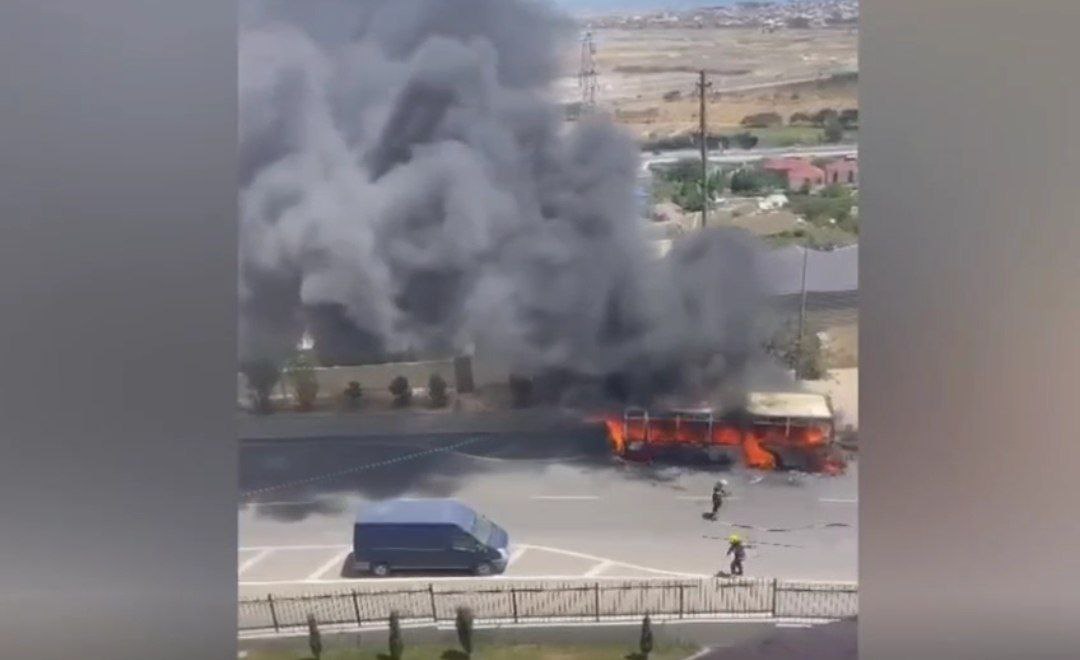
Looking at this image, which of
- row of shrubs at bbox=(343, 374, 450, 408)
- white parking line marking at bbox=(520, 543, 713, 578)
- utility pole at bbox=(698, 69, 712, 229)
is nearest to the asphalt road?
white parking line marking at bbox=(520, 543, 713, 578)

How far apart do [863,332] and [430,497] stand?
140 cm

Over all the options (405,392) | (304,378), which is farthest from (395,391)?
(304,378)

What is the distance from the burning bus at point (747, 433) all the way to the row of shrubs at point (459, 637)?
53cm

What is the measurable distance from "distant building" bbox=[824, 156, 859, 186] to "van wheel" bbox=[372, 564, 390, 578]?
178 centimetres

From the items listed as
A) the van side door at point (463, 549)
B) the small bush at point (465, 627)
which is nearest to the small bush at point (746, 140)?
the van side door at point (463, 549)

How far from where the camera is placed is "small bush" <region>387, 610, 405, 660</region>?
4.28 m

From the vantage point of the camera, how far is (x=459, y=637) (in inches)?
169

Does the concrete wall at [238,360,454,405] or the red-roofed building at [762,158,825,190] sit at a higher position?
the red-roofed building at [762,158,825,190]

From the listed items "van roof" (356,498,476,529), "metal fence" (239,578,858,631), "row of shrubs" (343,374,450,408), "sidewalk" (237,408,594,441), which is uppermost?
"row of shrubs" (343,374,450,408)

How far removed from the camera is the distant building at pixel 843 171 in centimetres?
429

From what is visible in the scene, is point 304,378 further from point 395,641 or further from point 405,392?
point 395,641

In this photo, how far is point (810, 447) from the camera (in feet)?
14.2

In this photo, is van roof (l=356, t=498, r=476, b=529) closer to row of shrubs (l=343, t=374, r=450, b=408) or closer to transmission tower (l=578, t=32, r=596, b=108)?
row of shrubs (l=343, t=374, r=450, b=408)

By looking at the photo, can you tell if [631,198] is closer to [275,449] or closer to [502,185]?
[502,185]
